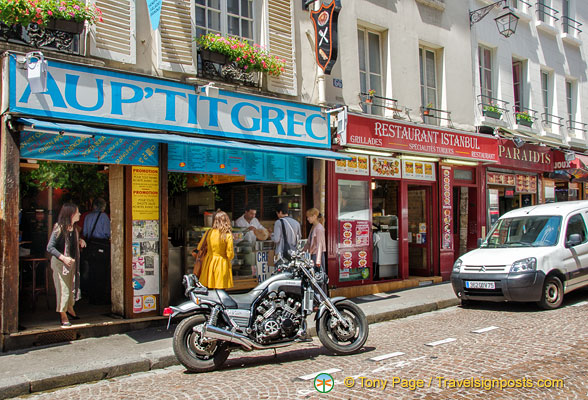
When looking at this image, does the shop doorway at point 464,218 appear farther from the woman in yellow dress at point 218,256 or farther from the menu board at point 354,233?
the woman in yellow dress at point 218,256

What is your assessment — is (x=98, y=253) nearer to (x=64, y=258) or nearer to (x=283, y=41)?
(x=64, y=258)

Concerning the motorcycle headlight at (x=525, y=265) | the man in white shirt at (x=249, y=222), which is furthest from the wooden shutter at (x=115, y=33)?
the motorcycle headlight at (x=525, y=265)

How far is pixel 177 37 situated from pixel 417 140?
235 inches

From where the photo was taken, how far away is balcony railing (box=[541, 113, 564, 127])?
16.5 metres

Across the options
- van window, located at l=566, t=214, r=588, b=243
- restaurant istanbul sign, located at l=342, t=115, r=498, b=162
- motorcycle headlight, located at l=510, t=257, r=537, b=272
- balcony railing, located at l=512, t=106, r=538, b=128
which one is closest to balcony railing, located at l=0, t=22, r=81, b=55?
restaurant istanbul sign, located at l=342, t=115, r=498, b=162

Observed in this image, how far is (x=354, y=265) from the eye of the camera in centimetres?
1083

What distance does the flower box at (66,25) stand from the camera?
6.86 metres

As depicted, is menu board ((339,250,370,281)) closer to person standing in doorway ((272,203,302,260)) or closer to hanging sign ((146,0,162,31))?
person standing in doorway ((272,203,302,260))

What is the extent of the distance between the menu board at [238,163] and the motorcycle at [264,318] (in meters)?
3.05

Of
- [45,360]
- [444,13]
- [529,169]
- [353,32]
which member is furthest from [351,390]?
[529,169]

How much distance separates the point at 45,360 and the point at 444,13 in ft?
39.5

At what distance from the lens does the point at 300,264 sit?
5.97 metres

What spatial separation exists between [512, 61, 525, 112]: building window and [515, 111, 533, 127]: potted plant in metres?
0.45

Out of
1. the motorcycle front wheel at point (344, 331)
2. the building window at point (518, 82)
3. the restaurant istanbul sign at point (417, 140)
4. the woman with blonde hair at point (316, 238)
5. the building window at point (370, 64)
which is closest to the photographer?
the motorcycle front wheel at point (344, 331)
